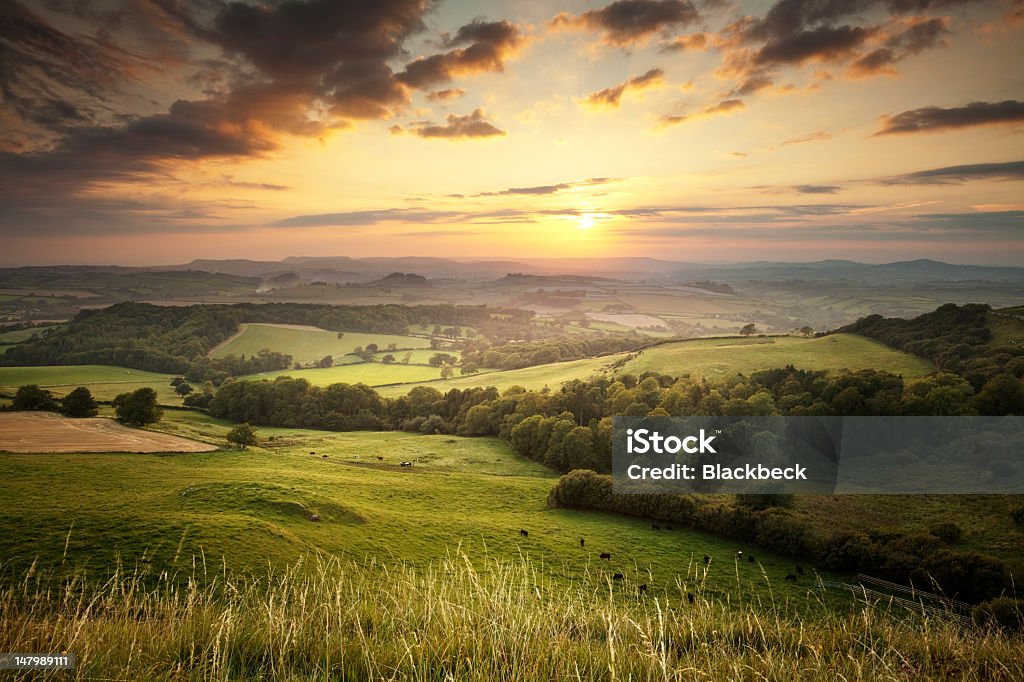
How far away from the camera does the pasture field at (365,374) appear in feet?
317

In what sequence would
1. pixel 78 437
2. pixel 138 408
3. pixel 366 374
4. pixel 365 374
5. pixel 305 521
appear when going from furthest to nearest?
pixel 366 374
pixel 365 374
pixel 138 408
pixel 78 437
pixel 305 521

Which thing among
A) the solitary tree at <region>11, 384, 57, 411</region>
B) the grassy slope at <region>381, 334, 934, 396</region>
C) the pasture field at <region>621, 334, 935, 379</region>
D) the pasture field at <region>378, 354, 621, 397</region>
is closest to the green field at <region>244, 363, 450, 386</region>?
the pasture field at <region>378, 354, 621, 397</region>

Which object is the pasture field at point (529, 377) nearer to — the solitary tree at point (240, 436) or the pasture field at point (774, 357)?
the pasture field at point (774, 357)

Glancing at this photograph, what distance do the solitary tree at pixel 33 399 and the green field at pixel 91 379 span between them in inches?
215

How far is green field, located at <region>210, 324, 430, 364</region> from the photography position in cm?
11125

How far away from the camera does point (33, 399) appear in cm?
4991

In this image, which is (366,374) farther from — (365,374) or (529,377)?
(529,377)

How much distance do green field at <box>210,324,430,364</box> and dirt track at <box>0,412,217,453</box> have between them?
194ft

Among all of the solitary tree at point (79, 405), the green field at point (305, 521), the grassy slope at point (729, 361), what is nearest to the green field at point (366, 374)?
the grassy slope at point (729, 361)

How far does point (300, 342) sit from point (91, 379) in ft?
169

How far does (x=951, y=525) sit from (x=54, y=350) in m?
119

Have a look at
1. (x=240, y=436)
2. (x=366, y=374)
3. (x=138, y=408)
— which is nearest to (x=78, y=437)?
(x=138, y=408)

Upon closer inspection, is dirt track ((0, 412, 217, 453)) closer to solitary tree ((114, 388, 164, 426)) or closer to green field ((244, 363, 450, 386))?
solitary tree ((114, 388, 164, 426))

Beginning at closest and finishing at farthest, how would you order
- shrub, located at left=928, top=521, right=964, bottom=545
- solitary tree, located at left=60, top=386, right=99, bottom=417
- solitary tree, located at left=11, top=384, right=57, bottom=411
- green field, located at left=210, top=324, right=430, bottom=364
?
shrub, located at left=928, top=521, right=964, bottom=545
solitary tree, located at left=11, top=384, right=57, bottom=411
solitary tree, located at left=60, top=386, right=99, bottom=417
green field, located at left=210, top=324, right=430, bottom=364
